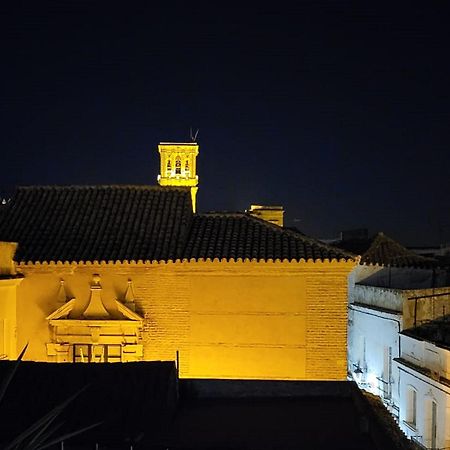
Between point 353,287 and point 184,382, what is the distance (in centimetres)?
1322

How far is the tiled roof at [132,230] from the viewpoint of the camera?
41.8ft

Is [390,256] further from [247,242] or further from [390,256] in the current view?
[247,242]

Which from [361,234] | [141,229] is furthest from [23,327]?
[361,234]

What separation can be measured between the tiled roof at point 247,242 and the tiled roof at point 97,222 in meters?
0.37

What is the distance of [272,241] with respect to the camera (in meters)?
13.1

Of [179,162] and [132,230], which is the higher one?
[179,162]

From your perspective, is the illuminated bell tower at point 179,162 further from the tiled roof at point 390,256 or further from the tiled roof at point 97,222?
the tiled roof at point 97,222

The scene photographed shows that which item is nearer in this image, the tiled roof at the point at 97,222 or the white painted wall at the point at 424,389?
the white painted wall at the point at 424,389

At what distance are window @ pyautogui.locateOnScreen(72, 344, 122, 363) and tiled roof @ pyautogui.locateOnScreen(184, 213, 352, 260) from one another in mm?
2317

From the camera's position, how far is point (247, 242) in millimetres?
13062

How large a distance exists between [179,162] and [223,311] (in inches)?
1050

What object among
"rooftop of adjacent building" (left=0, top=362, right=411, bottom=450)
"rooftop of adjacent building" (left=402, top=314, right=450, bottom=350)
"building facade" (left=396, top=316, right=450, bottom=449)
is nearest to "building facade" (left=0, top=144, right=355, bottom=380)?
"building facade" (left=396, top=316, right=450, bottom=449)

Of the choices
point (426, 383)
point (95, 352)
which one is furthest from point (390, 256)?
point (95, 352)

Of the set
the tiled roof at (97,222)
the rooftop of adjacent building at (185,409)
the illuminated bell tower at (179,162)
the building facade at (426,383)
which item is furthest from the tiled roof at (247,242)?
the illuminated bell tower at (179,162)
